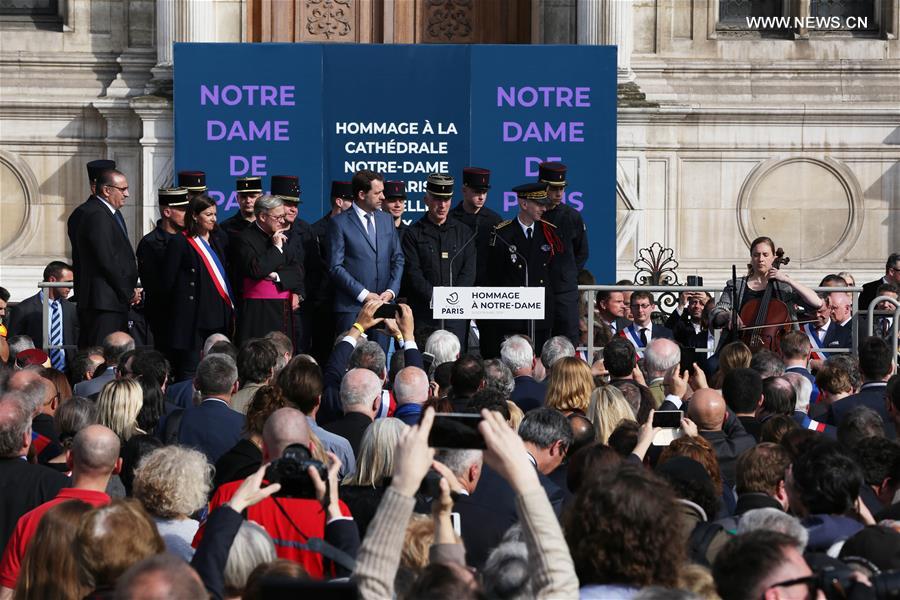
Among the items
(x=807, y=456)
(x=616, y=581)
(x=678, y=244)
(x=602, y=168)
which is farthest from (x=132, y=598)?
(x=678, y=244)

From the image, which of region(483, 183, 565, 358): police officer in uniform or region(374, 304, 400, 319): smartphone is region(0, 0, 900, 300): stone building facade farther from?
region(374, 304, 400, 319): smartphone

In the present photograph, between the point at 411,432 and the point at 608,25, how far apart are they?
13.1 metres

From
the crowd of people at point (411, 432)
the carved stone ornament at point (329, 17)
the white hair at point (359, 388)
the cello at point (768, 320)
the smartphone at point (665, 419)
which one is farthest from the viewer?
the carved stone ornament at point (329, 17)

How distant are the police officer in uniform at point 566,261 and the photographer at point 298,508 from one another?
21.3ft

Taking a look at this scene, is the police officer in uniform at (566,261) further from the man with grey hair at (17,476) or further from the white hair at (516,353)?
the man with grey hair at (17,476)

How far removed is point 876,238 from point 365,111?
5.59 metres

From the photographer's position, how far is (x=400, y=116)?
15.7m

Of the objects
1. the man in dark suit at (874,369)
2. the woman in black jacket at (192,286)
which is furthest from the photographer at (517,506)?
the woman in black jacket at (192,286)

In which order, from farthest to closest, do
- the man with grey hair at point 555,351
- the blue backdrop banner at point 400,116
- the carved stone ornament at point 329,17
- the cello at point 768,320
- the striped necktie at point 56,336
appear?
1. the carved stone ornament at point 329,17
2. the blue backdrop banner at point 400,116
3. the striped necktie at point 56,336
4. the cello at point 768,320
5. the man with grey hair at point 555,351

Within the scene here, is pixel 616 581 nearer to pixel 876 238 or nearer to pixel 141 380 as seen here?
pixel 141 380

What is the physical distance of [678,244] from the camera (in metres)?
17.5

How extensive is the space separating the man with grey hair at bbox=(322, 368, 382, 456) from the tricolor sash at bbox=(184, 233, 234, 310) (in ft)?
13.0

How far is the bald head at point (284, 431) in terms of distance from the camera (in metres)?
6.02

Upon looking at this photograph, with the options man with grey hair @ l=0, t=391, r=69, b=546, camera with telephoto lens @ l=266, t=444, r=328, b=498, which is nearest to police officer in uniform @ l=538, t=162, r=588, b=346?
man with grey hair @ l=0, t=391, r=69, b=546
